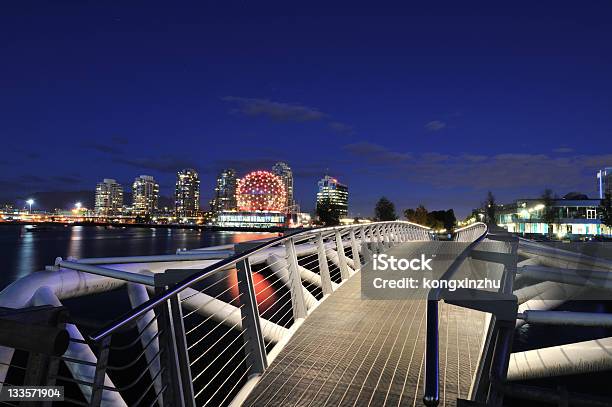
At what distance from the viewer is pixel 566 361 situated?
577 cm

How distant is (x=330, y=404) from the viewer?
3.21m

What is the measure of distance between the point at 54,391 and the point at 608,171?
6141 inches

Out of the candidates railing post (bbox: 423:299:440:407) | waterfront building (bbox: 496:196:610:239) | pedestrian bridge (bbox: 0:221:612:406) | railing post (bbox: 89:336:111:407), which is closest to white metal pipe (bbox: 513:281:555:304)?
pedestrian bridge (bbox: 0:221:612:406)

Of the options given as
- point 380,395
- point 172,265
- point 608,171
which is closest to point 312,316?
point 380,395

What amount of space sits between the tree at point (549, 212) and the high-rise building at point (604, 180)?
81.3 metres

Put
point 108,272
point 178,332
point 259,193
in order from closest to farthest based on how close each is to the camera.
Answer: point 178,332, point 108,272, point 259,193

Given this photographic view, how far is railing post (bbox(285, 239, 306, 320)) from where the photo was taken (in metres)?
5.20

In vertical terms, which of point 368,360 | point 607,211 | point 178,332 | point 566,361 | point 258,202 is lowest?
point 566,361

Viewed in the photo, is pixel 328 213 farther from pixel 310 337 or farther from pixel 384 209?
pixel 310 337

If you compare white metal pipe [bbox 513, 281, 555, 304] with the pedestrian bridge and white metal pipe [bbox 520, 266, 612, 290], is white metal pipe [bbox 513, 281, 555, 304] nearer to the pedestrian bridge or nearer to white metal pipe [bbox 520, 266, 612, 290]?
the pedestrian bridge

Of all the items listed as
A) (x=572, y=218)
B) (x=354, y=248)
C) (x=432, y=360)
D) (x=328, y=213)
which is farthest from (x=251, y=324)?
(x=328, y=213)

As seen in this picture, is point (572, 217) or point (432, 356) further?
point (572, 217)

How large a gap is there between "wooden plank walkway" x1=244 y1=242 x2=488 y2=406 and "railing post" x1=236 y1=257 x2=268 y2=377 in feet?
0.46

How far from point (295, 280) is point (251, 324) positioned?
1.63 meters
